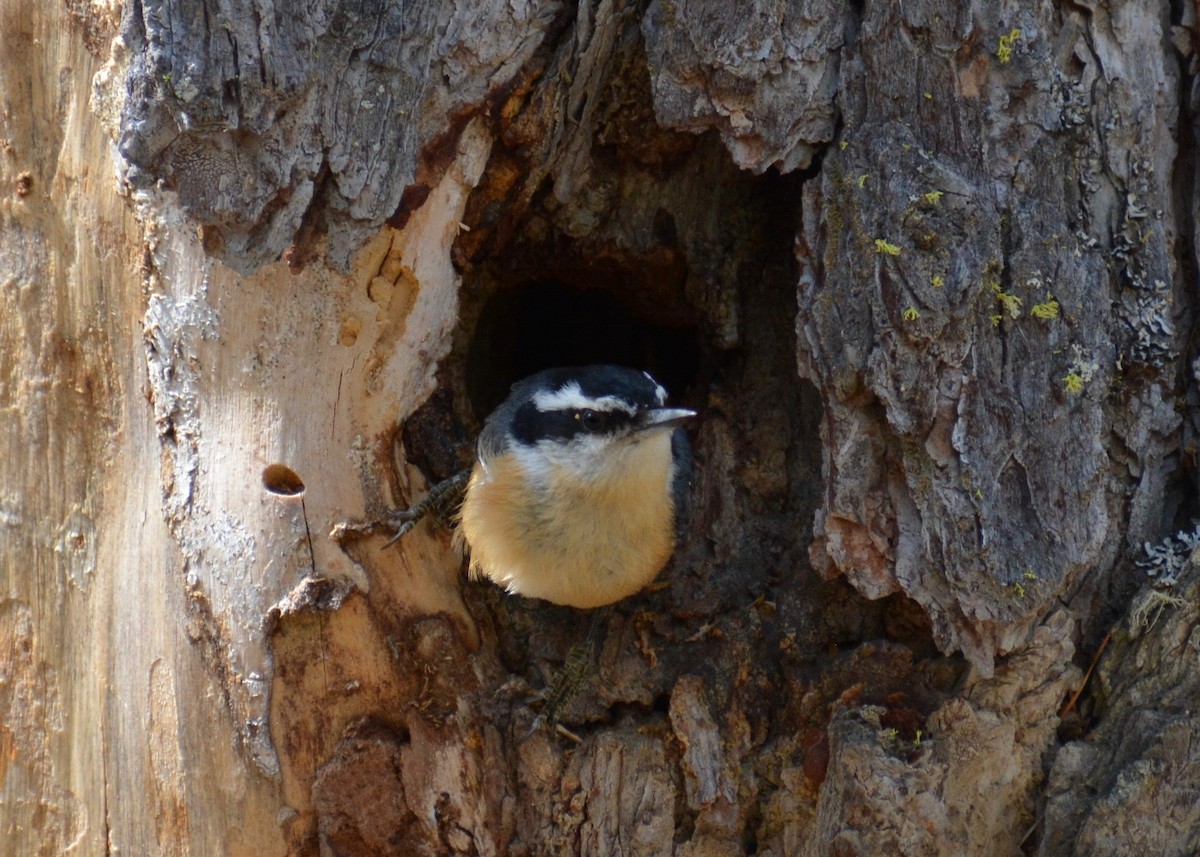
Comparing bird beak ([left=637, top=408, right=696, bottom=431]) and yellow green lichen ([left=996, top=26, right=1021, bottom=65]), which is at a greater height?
yellow green lichen ([left=996, top=26, right=1021, bottom=65])

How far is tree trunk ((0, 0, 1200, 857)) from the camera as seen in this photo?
2.72m

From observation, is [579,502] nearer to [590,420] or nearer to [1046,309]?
[590,420]

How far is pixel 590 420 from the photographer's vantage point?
11.2 feet

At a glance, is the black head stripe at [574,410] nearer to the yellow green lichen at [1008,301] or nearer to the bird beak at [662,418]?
the bird beak at [662,418]

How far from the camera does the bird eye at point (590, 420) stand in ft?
11.1

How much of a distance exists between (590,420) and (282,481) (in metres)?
0.94

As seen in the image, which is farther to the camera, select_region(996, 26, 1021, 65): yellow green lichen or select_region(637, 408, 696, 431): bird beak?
select_region(637, 408, 696, 431): bird beak

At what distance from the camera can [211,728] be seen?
293cm

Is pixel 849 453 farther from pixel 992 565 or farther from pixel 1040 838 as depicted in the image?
pixel 1040 838

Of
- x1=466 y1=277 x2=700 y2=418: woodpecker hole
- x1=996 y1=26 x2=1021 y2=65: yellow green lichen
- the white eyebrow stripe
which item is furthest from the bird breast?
x1=996 y1=26 x2=1021 y2=65: yellow green lichen

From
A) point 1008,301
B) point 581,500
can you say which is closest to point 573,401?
point 581,500

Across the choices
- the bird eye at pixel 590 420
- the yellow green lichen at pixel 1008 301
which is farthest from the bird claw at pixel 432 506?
the yellow green lichen at pixel 1008 301

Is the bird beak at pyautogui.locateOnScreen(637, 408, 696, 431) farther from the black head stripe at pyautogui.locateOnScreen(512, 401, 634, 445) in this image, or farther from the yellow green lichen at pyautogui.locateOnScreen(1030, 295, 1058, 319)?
the yellow green lichen at pyautogui.locateOnScreen(1030, 295, 1058, 319)

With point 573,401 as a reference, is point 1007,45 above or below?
above
